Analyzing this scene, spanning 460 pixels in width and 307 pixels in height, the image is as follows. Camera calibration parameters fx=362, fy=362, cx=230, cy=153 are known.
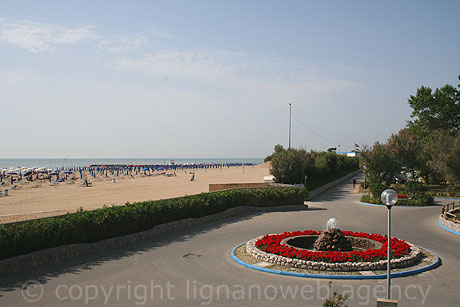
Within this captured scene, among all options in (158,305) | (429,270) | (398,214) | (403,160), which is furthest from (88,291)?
(403,160)

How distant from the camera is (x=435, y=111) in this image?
1767 inches

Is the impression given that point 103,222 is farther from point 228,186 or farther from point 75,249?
point 228,186

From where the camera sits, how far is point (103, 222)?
14.2m

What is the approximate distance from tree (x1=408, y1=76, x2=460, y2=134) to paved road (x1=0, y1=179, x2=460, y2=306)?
34.4 meters

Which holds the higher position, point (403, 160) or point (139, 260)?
point (403, 160)

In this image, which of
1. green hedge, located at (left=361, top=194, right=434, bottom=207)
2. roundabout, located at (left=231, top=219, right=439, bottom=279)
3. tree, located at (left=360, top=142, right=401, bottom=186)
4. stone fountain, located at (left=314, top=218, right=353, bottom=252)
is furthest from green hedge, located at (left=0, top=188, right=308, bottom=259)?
tree, located at (left=360, top=142, right=401, bottom=186)

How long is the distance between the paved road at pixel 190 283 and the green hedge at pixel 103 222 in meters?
0.82

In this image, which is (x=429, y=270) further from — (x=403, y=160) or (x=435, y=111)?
(x=435, y=111)

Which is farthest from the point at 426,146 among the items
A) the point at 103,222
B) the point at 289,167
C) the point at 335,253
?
the point at 103,222

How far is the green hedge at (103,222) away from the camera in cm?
1136

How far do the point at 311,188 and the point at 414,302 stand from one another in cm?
2702

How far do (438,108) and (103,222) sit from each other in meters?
43.5

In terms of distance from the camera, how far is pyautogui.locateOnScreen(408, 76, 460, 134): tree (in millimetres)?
44156

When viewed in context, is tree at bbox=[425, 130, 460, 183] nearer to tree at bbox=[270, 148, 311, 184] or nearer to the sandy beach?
tree at bbox=[270, 148, 311, 184]
